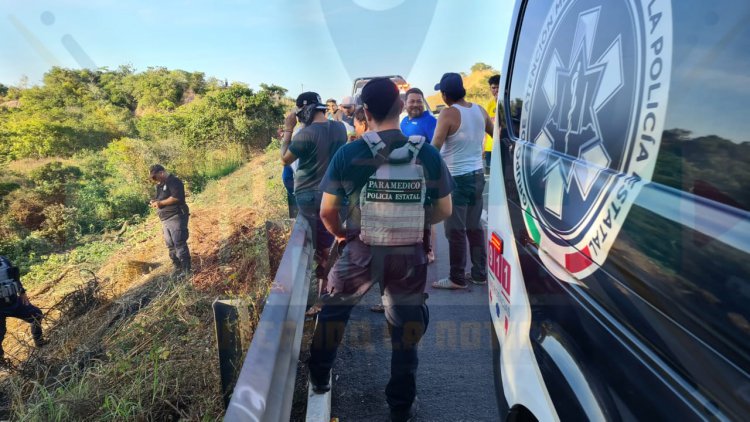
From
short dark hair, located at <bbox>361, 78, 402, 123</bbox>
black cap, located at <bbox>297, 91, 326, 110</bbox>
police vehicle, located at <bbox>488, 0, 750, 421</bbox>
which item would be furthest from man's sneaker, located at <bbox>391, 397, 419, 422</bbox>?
black cap, located at <bbox>297, 91, 326, 110</bbox>

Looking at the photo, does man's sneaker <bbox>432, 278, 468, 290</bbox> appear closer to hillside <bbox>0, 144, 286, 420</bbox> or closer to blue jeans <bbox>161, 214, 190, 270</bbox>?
hillside <bbox>0, 144, 286, 420</bbox>

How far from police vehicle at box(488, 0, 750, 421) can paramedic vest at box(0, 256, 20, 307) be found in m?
6.60

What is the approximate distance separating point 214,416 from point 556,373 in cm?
160

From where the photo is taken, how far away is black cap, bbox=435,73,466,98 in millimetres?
3922

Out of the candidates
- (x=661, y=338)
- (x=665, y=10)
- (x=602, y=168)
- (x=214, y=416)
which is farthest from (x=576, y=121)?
(x=214, y=416)

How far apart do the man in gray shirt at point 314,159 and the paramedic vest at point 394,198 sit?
1.68 m

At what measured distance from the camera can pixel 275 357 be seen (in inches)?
68.2

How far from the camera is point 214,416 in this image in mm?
2055

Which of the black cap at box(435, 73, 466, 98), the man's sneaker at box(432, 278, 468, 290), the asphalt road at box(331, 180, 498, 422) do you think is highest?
the black cap at box(435, 73, 466, 98)

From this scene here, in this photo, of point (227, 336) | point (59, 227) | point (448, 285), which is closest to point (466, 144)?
point (448, 285)

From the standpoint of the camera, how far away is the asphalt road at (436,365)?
253cm

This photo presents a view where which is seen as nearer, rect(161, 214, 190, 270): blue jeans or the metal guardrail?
the metal guardrail

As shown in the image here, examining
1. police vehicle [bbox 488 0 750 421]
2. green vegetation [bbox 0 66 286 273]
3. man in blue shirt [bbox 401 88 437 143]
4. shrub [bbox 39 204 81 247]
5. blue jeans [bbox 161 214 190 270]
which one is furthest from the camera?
green vegetation [bbox 0 66 286 273]

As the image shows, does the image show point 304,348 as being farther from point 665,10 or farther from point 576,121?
point 665,10
